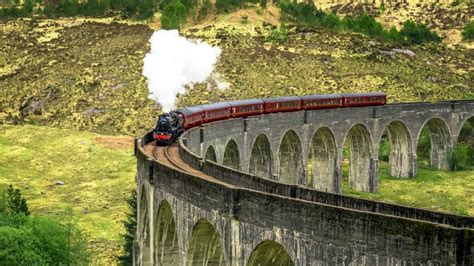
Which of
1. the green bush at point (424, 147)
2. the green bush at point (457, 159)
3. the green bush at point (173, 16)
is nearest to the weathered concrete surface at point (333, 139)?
the green bush at point (457, 159)

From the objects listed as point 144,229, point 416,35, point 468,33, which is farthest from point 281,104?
point 468,33

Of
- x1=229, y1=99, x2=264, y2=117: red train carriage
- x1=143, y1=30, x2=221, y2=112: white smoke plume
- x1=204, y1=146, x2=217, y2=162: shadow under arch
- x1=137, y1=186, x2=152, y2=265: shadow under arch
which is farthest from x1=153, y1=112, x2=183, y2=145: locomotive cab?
x1=143, y1=30, x2=221, y2=112: white smoke plume

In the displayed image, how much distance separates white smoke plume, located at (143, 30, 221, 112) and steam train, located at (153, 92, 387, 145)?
31.0m

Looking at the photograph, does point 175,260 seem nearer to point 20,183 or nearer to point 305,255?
point 305,255

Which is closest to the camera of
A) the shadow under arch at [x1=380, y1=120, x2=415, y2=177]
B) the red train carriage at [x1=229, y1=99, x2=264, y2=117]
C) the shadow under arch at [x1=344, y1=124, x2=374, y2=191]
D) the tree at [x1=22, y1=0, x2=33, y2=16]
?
the red train carriage at [x1=229, y1=99, x2=264, y2=117]

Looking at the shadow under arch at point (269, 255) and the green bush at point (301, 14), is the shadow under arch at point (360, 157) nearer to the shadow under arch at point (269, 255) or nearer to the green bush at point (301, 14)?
the shadow under arch at point (269, 255)

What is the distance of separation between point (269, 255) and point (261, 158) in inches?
1238

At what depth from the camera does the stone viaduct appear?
805 inches

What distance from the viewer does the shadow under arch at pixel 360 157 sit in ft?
214

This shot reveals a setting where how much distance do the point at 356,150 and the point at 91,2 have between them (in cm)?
6325

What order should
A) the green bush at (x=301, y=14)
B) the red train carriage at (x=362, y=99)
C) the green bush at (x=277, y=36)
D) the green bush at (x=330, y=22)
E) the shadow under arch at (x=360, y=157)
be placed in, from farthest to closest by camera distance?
the green bush at (x=301, y=14) < the green bush at (x=330, y=22) < the green bush at (x=277, y=36) < the shadow under arch at (x=360, y=157) < the red train carriage at (x=362, y=99)

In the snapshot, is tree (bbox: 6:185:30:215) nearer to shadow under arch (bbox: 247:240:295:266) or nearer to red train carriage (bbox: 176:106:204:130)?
red train carriage (bbox: 176:106:204:130)

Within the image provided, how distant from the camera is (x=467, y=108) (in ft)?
242

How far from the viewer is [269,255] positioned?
26.0m
